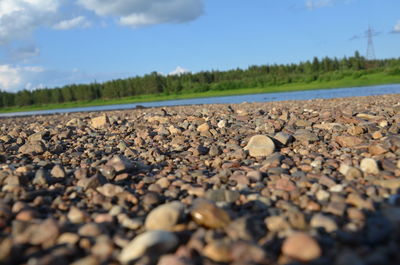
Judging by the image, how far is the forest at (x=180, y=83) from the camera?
202 ft

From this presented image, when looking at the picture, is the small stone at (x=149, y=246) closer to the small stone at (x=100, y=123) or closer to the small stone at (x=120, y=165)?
the small stone at (x=120, y=165)

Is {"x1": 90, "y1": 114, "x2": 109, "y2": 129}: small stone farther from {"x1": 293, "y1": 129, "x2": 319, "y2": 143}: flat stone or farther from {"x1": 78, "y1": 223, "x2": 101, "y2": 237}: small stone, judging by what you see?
{"x1": 78, "y1": 223, "x2": 101, "y2": 237}: small stone

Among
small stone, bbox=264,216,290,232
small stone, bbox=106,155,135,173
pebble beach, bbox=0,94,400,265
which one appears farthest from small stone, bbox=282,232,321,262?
small stone, bbox=106,155,135,173

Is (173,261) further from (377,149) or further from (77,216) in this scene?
(377,149)

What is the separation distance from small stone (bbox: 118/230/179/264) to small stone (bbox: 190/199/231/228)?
0.25 m

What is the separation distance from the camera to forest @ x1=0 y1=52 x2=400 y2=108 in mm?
61438

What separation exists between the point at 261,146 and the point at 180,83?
64.0m

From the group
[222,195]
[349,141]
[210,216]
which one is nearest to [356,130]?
[349,141]

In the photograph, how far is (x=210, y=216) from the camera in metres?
1.84

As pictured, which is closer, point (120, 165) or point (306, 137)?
point (120, 165)

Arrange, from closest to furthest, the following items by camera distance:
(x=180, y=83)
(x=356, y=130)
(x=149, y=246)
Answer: (x=149, y=246) → (x=356, y=130) → (x=180, y=83)

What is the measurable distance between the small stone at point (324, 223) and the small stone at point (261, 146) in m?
→ 1.88

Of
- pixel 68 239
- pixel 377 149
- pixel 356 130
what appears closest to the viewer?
pixel 68 239

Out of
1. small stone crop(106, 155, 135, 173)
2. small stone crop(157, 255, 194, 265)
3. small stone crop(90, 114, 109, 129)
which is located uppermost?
small stone crop(90, 114, 109, 129)
